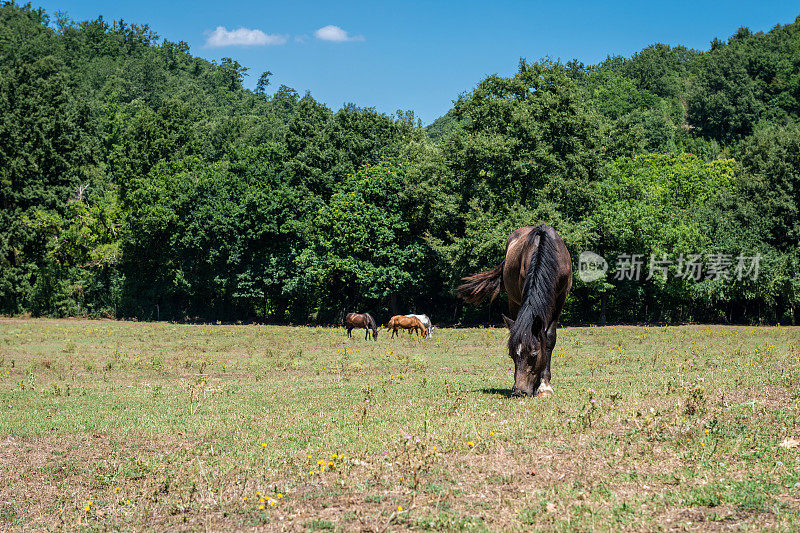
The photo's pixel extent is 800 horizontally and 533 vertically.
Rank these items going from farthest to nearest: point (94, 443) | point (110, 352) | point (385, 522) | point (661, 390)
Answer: point (110, 352) → point (661, 390) → point (94, 443) → point (385, 522)

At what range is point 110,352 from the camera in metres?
25.9

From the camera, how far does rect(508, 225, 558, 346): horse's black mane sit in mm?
11586

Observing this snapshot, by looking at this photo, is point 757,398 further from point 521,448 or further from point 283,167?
point 283,167

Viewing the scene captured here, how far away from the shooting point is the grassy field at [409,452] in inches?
272

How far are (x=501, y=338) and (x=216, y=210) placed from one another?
2394 cm

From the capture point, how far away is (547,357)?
12.4m

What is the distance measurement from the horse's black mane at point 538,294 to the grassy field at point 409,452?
125cm

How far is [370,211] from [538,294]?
32329 millimetres

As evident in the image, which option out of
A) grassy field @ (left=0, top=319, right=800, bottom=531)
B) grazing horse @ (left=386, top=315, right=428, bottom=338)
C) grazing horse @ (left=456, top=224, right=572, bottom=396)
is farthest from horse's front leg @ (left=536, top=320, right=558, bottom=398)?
grazing horse @ (left=386, top=315, right=428, bottom=338)

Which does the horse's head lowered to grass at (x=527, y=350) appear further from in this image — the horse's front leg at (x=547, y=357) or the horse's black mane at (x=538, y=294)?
the horse's front leg at (x=547, y=357)

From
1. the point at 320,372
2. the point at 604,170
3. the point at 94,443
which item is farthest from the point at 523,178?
the point at 94,443

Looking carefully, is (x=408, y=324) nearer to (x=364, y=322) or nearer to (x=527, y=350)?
(x=364, y=322)

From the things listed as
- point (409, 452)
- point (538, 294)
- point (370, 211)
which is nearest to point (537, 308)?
point (538, 294)

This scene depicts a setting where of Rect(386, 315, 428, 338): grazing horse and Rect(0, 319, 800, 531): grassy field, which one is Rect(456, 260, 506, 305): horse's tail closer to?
Rect(0, 319, 800, 531): grassy field
